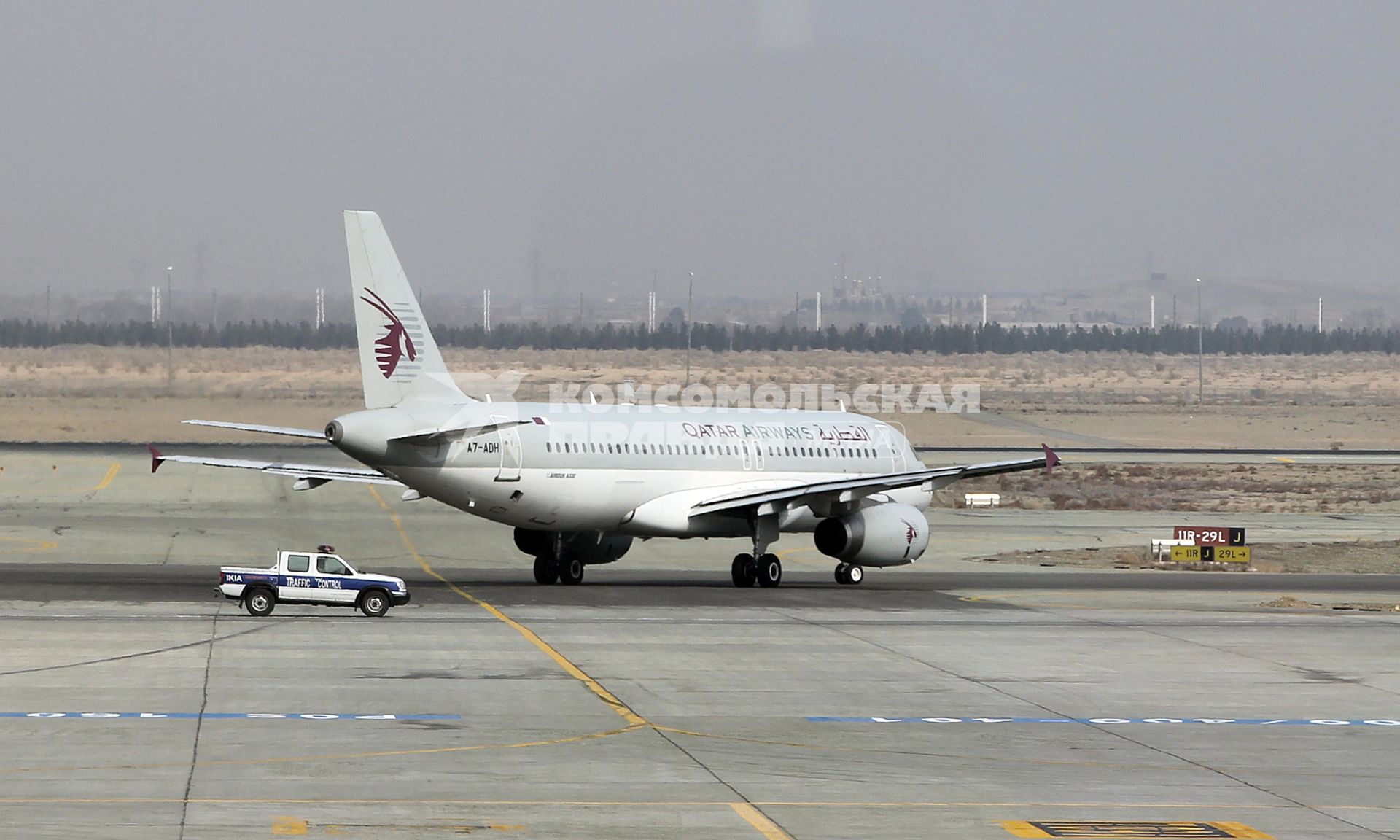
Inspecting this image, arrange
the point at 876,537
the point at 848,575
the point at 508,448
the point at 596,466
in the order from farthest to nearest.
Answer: the point at 848,575 → the point at 876,537 → the point at 596,466 → the point at 508,448

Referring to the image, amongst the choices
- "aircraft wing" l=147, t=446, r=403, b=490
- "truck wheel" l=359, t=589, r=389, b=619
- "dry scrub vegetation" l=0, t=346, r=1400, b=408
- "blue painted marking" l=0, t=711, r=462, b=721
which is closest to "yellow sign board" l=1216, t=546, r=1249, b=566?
"aircraft wing" l=147, t=446, r=403, b=490

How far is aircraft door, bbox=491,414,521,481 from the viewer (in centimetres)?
4200

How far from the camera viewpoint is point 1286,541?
61.1m

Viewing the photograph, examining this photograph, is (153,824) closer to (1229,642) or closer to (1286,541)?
(1229,642)

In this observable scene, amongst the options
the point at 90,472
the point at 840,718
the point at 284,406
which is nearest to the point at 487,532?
the point at 90,472

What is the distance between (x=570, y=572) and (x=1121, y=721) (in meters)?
24.1

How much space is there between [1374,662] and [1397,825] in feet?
48.6

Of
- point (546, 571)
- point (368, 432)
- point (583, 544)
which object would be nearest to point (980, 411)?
point (583, 544)

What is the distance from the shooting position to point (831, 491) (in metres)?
45.3

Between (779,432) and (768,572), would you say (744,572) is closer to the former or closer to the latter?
(768,572)

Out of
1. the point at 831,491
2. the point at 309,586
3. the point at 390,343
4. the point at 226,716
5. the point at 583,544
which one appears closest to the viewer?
the point at 226,716

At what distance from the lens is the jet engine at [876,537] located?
1821 inches

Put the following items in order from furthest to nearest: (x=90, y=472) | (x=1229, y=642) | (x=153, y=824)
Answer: (x=90, y=472) → (x=1229, y=642) → (x=153, y=824)

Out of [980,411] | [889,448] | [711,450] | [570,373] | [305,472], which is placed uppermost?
[570,373]
